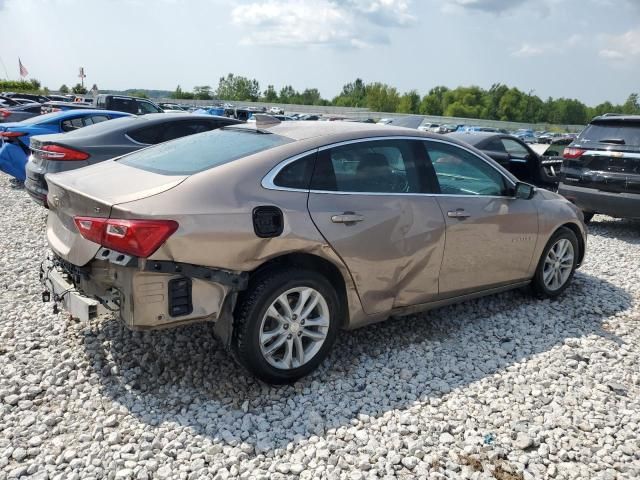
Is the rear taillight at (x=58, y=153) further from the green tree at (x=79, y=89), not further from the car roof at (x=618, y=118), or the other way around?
the green tree at (x=79, y=89)

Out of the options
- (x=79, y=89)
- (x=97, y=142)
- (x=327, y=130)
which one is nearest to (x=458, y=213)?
(x=327, y=130)

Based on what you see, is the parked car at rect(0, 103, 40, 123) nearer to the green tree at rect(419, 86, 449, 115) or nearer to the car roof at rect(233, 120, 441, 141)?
the car roof at rect(233, 120, 441, 141)

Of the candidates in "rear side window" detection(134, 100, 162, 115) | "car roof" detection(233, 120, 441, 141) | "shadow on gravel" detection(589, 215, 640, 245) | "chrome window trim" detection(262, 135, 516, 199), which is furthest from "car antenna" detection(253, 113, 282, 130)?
"rear side window" detection(134, 100, 162, 115)

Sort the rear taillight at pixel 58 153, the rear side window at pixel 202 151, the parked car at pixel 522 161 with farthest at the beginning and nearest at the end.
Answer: the parked car at pixel 522 161 → the rear taillight at pixel 58 153 → the rear side window at pixel 202 151

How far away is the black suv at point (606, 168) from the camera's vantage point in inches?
312

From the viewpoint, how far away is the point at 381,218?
12.3 ft

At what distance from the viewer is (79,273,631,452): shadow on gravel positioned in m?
3.20

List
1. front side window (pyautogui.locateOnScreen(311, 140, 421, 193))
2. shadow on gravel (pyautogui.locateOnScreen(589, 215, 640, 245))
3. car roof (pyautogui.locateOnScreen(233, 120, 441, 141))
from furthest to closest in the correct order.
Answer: shadow on gravel (pyautogui.locateOnScreen(589, 215, 640, 245))
car roof (pyautogui.locateOnScreen(233, 120, 441, 141))
front side window (pyautogui.locateOnScreen(311, 140, 421, 193))

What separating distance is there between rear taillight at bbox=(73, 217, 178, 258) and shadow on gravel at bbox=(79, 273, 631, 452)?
3.19ft

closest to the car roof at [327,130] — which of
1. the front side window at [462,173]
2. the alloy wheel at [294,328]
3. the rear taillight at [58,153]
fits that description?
the front side window at [462,173]

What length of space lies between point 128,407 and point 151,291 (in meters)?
0.76

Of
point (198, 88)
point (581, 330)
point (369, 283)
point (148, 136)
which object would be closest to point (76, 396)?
point (369, 283)

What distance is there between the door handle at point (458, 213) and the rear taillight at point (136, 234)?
211 cm

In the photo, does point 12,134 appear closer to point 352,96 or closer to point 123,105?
point 123,105
